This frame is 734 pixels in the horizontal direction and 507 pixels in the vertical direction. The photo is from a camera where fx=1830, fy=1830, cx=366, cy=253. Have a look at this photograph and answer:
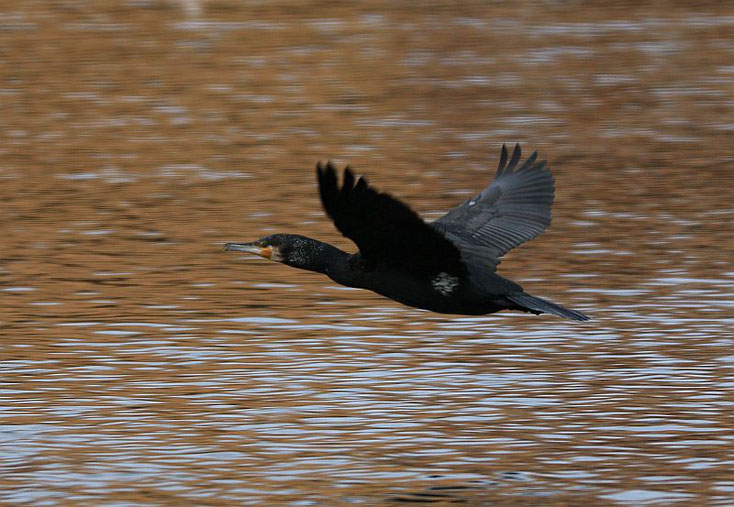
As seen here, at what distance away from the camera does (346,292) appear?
12.0 metres

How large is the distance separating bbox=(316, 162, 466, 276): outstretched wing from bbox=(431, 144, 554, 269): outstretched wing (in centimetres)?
72

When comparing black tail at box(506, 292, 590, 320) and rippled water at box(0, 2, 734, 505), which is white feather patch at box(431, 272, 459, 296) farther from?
rippled water at box(0, 2, 734, 505)

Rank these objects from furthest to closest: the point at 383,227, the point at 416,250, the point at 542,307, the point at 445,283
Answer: the point at 445,283
the point at 542,307
the point at 416,250
the point at 383,227

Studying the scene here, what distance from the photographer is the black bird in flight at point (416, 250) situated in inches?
295

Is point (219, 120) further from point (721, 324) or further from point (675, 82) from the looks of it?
point (721, 324)

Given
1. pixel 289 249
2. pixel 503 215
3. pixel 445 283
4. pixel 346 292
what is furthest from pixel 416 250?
pixel 346 292

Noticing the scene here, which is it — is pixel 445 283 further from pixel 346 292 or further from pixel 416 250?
pixel 346 292

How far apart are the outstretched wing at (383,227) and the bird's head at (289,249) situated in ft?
1.32

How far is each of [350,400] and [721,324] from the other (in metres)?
2.67

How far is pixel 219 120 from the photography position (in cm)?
1964

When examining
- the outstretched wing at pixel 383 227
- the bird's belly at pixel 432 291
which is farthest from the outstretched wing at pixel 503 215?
the outstretched wing at pixel 383 227

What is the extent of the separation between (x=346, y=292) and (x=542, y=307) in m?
3.82

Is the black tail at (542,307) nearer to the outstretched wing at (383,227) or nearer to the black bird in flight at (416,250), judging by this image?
the black bird in flight at (416,250)

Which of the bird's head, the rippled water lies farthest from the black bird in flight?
the rippled water
